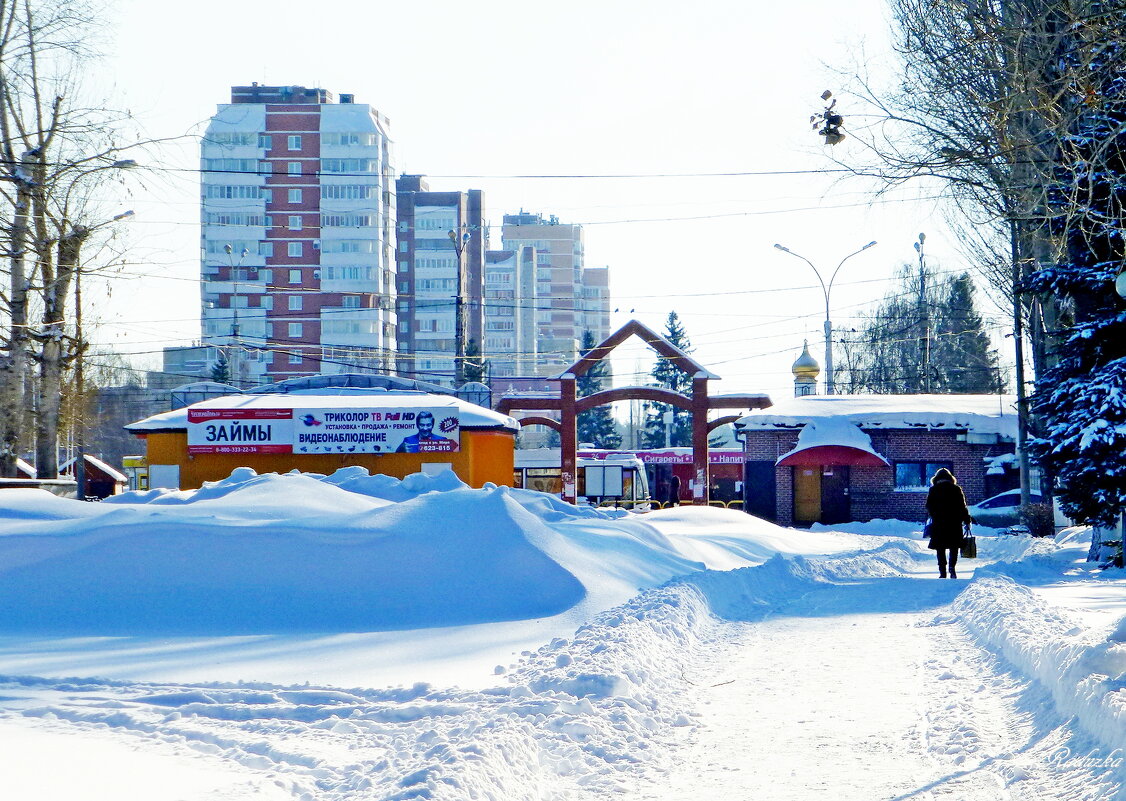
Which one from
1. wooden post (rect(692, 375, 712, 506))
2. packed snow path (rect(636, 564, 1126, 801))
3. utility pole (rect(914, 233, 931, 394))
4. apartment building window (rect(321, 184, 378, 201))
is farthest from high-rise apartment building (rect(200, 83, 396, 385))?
packed snow path (rect(636, 564, 1126, 801))

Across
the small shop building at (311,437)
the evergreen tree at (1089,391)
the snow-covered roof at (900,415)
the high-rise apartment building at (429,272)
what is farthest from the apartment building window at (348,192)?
the evergreen tree at (1089,391)

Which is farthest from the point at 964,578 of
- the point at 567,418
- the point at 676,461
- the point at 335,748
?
the point at 676,461

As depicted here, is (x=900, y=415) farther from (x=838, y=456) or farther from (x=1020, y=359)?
(x=1020, y=359)

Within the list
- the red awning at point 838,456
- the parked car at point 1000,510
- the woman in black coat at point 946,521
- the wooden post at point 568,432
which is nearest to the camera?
the woman in black coat at point 946,521

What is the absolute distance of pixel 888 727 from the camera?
24.4 feet

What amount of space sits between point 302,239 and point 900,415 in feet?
220

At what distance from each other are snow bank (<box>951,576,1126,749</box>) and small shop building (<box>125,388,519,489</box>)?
66.1 feet

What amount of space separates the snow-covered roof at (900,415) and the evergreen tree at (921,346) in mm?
18525

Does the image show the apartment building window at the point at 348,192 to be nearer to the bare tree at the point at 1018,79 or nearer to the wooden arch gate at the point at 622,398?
the wooden arch gate at the point at 622,398

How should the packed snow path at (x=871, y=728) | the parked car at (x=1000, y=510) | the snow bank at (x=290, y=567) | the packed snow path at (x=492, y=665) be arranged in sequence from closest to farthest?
the packed snow path at (x=871, y=728)
the packed snow path at (x=492, y=665)
the snow bank at (x=290, y=567)
the parked car at (x=1000, y=510)

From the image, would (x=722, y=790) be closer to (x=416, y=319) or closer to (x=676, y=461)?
(x=676, y=461)

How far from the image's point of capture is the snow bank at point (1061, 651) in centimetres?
659

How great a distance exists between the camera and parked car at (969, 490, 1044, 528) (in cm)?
3678

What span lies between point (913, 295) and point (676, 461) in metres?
28.8
